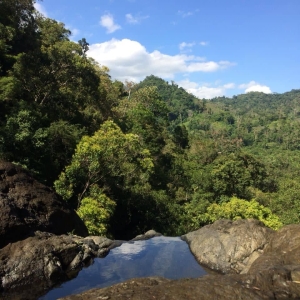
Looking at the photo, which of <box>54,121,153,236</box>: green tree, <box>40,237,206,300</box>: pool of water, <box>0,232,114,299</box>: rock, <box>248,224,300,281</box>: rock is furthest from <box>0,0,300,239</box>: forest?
<box>248,224,300,281</box>: rock

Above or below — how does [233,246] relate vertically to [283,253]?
below

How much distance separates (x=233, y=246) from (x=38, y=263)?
730 centimetres

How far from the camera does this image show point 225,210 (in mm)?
27031

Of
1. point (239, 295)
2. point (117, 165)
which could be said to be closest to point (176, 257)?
point (239, 295)

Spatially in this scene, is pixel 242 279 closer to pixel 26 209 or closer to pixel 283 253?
pixel 283 253

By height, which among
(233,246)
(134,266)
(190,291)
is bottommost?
(134,266)

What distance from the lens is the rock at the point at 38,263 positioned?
10328 mm

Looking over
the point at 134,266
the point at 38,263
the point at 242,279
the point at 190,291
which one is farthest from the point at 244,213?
the point at 190,291

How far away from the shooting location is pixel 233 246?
42.3ft

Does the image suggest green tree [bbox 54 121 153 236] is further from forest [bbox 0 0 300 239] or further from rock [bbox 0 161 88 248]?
rock [bbox 0 161 88 248]

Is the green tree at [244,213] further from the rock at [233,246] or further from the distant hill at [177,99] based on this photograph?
the distant hill at [177,99]

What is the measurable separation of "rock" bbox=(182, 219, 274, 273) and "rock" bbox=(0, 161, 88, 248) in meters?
6.38

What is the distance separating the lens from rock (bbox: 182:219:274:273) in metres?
12.4

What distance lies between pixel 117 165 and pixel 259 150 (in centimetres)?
8549
